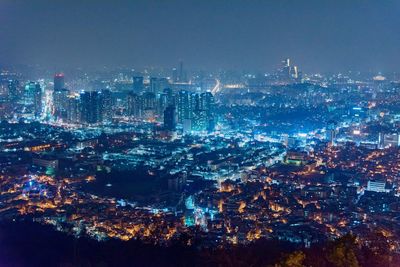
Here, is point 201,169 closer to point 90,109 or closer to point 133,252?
point 133,252

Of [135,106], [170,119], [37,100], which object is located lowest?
[170,119]

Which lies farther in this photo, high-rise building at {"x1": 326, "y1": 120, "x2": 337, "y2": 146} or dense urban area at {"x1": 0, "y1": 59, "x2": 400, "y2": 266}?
high-rise building at {"x1": 326, "y1": 120, "x2": 337, "y2": 146}

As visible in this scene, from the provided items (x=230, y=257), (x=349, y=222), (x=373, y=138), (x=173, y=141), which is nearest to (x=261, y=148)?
(x=173, y=141)

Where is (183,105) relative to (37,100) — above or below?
below

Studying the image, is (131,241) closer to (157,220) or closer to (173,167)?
(157,220)

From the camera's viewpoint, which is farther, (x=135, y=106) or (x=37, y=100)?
(x=37, y=100)

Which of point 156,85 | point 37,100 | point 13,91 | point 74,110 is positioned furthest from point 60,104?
point 156,85

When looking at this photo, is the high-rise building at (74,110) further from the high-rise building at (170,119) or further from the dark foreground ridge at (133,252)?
the dark foreground ridge at (133,252)

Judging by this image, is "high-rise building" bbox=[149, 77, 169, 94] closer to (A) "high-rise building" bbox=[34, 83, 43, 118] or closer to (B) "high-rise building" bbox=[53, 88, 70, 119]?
(B) "high-rise building" bbox=[53, 88, 70, 119]

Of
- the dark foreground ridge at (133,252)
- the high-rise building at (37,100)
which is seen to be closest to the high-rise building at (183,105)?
the high-rise building at (37,100)

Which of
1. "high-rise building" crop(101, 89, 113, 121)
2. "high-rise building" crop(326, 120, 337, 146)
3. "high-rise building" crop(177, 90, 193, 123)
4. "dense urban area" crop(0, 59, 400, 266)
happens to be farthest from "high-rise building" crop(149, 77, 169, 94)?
"high-rise building" crop(326, 120, 337, 146)

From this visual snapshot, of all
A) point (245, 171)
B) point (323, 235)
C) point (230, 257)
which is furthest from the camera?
point (245, 171)
